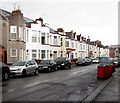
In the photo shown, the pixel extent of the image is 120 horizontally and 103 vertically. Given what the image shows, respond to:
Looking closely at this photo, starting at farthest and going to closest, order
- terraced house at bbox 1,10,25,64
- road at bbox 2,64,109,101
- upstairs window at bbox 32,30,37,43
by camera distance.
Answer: upstairs window at bbox 32,30,37,43, terraced house at bbox 1,10,25,64, road at bbox 2,64,109,101

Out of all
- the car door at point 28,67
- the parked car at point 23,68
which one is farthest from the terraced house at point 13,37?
the car door at point 28,67

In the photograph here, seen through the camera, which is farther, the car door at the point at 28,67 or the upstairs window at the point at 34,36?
the upstairs window at the point at 34,36

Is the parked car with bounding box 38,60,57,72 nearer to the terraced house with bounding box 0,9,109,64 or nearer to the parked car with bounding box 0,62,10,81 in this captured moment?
the terraced house with bounding box 0,9,109,64

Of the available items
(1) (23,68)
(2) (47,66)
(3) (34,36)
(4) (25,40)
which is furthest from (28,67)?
(3) (34,36)

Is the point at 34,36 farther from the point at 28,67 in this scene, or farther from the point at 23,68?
the point at 23,68

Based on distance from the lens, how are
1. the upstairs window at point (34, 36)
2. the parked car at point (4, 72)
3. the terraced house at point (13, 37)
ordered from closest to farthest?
the parked car at point (4, 72), the terraced house at point (13, 37), the upstairs window at point (34, 36)

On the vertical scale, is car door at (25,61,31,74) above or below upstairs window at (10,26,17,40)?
below

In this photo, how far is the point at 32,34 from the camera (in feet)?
113

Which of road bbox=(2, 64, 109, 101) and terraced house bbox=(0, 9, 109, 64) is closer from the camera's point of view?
road bbox=(2, 64, 109, 101)

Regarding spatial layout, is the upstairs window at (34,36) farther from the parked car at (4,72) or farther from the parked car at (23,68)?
the parked car at (4,72)

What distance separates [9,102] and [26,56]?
2503 cm

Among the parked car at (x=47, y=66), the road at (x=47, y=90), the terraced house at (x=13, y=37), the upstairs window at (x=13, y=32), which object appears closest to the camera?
the road at (x=47, y=90)

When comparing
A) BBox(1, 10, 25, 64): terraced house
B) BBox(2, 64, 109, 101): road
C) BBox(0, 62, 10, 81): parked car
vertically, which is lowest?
BBox(2, 64, 109, 101): road

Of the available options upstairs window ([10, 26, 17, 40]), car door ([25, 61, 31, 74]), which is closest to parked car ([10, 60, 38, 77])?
car door ([25, 61, 31, 74])
